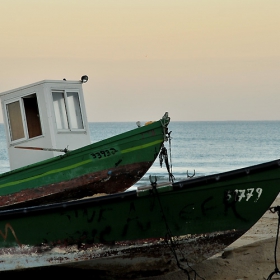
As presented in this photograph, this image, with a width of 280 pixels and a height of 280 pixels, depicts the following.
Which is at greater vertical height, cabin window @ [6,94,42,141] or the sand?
cabin window @ [6,94,42,141]

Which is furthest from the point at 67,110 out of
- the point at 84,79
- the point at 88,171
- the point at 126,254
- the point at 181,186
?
the point at 181,186

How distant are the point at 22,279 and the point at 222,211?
273 cm

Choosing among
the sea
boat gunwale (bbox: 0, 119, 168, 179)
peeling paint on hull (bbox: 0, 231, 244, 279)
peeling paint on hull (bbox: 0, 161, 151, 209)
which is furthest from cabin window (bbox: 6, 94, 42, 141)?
peeling paint on hull (bbox: 0, 231, 244, 279)

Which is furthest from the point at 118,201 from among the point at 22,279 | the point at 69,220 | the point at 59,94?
the point at 59,94

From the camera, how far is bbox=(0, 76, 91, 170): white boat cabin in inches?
406

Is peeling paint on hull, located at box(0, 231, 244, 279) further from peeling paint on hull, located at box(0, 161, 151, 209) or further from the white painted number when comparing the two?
peeling paint on hull, located at box(0, 161, 151, 209)

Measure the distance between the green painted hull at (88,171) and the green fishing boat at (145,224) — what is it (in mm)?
2614

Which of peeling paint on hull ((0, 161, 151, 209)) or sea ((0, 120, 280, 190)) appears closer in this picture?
peeling paint on hull ((0, 161, 151, 209))

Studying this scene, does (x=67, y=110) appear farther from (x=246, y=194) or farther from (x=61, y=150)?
(x=246, y=194)

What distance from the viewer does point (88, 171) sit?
9945 mm

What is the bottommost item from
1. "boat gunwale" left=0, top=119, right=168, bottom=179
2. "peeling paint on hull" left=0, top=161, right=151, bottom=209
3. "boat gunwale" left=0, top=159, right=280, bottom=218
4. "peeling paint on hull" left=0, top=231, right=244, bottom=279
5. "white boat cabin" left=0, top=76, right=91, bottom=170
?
"peeling paint on hull" left=0, top=231, right=244, bottom=279

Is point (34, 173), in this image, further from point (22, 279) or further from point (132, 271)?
point (132, 271)

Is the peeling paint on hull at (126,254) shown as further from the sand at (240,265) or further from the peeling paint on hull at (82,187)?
the peeling paint on hull at (82,187)

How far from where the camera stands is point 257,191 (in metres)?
6.87
